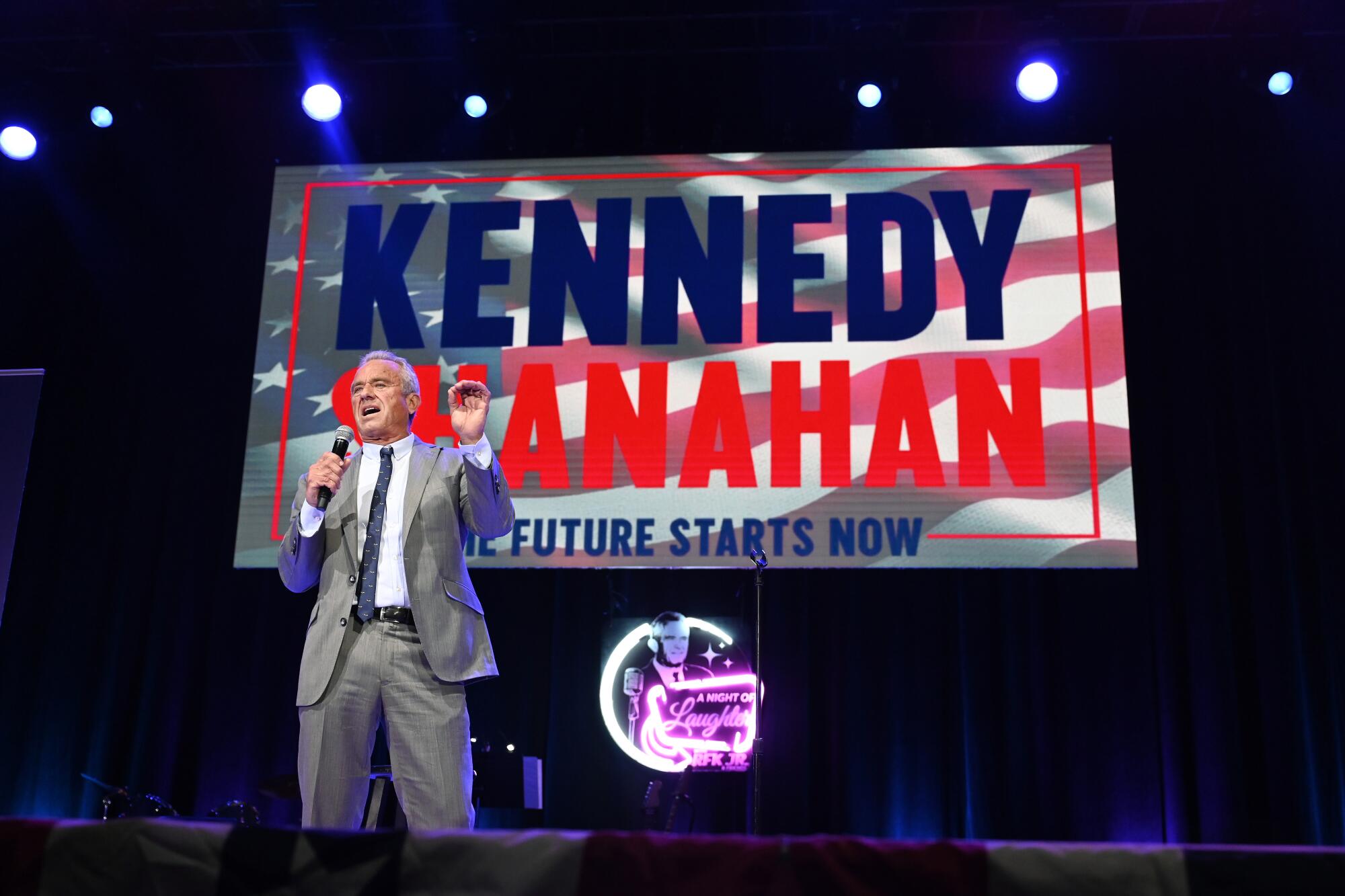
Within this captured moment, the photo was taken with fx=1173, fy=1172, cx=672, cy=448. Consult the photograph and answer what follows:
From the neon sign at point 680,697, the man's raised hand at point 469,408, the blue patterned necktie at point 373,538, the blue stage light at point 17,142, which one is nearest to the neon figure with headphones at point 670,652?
the neon sign at point 680,697

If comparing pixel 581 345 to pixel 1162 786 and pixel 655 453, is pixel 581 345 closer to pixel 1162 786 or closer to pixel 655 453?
pixel 655 453

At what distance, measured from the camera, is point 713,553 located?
4.58 m

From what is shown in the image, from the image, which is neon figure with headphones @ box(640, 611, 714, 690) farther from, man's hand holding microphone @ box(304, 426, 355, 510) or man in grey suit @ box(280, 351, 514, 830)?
man's hand holding microphone @ box(304, 426, 355, 510)

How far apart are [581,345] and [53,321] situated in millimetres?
2561

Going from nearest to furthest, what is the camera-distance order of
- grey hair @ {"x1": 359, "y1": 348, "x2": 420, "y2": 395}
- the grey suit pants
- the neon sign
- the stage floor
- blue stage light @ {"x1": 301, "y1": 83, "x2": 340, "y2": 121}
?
1. the stage floor
2. the grey suit pants
3. grey hair @ {"x1": 359, "y1": 348, "x2": 420, "y2": 395}
4. the neon sign
5. blue stage light @ {"x1": 301, "y1": 83, "x2": 340, "y2": 121}

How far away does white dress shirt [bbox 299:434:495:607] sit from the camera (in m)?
2.60

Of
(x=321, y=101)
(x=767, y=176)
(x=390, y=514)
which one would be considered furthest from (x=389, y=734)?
(x=321, y=101)

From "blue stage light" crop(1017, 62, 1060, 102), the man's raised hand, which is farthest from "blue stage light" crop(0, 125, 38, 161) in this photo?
"blue stage light" crop(1017, 62, 1060, 102)

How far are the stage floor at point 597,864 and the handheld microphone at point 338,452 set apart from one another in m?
1.47

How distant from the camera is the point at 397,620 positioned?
8.49 ft

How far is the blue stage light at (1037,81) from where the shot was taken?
476 centimetres

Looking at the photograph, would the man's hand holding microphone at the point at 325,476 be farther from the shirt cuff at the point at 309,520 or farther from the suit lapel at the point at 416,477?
the suit lapel at the point at 416,477

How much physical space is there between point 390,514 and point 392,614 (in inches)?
9.8

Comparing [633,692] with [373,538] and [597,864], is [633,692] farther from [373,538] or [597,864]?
[597,864]
